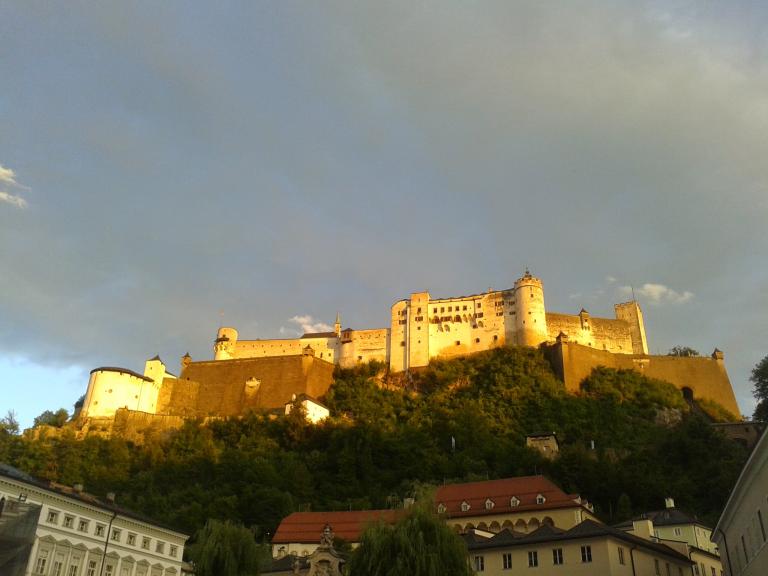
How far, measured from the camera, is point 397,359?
9519 cm

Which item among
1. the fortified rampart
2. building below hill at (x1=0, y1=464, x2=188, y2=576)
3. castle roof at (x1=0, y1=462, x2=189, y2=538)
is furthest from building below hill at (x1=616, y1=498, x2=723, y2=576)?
the fortified rampart

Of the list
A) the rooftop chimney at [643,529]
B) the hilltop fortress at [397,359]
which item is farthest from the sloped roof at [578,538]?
the hilltop fortress at [397,359]

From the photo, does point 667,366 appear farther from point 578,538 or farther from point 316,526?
point 578,538

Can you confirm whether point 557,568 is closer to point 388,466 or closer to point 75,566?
point 75,566

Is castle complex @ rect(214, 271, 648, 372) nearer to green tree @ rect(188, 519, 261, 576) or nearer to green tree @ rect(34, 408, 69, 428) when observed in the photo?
green tree @ rect(34, 408, 69, 428)

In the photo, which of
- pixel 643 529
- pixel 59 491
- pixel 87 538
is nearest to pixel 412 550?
pixel 643 529

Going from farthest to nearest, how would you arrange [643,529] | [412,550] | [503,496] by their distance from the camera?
[503,496] → [643,529] → [412,550]

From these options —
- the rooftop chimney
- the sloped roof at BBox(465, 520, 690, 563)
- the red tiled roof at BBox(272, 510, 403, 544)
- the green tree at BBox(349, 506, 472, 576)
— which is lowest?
the green tree at BBox(349, 506, 472, 576)

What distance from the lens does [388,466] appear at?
232 ft

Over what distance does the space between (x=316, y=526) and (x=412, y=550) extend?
2320cm

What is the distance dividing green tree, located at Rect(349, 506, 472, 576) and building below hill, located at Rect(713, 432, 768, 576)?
33.0 ft

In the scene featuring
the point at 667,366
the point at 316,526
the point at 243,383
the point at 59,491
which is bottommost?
the point at 59,491

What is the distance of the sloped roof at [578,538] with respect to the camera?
34.3 m

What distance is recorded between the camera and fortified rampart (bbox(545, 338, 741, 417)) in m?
85.1
